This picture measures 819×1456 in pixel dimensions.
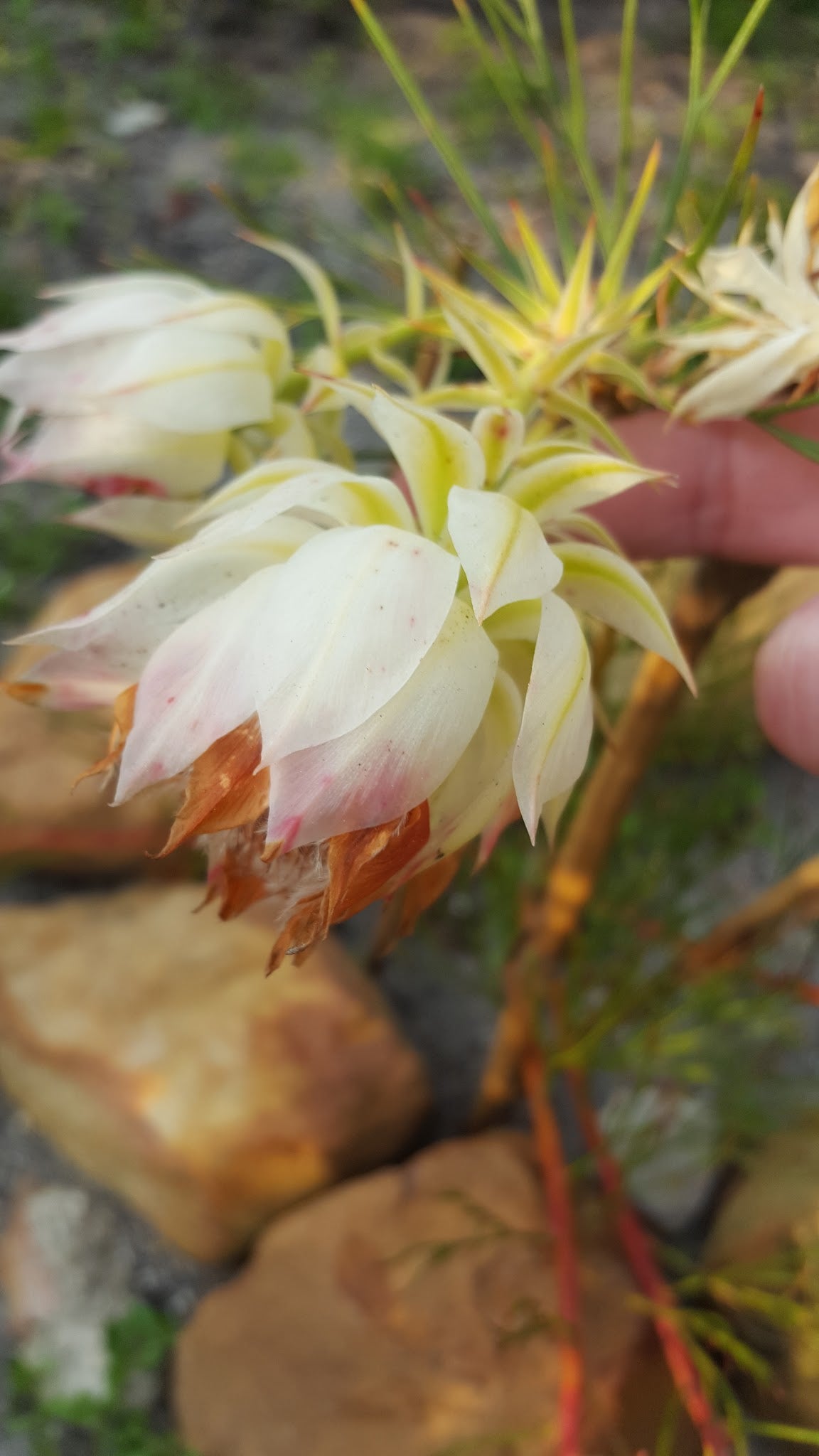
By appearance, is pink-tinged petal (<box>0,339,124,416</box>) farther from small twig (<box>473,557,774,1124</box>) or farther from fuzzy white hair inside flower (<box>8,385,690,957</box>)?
small twig (<box>473,557,774,1124</box>)

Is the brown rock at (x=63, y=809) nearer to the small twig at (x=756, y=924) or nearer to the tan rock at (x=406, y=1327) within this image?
the tan rock at (x=406, y=1327)

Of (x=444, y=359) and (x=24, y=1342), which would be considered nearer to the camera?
(x=444, y=359)

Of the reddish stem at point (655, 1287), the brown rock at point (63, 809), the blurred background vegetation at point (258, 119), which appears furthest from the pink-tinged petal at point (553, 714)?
the blurred background vegetation at point (258, 119)

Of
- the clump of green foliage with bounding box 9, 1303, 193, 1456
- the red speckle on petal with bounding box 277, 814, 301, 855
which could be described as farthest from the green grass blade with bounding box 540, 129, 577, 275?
the clump of green foliage with bounding box 9, 1303, 193, 1456

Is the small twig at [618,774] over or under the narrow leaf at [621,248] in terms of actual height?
under

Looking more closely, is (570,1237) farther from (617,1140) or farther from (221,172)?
(221,172)

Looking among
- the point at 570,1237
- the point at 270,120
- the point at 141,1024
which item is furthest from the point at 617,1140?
the point at 270,120

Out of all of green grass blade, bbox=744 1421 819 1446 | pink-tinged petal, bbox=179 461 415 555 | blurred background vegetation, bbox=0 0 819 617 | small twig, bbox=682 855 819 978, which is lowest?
green grass blade, bbox=744 1421 819 1446
